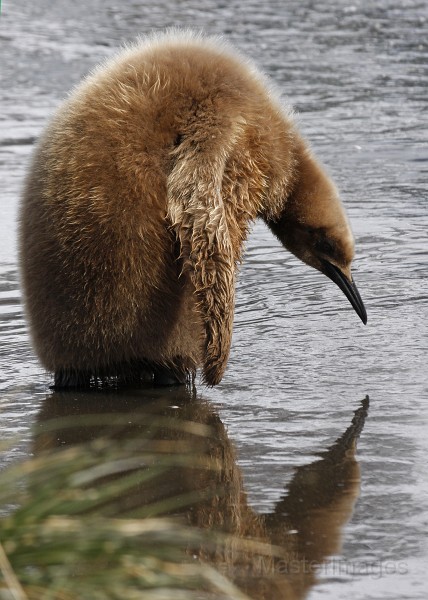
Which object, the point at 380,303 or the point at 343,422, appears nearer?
the point at 343,422

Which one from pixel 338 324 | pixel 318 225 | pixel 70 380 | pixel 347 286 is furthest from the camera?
pixel 338 324

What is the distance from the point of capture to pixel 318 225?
5500mm

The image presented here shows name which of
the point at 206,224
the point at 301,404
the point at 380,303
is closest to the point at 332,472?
the point at 301,404

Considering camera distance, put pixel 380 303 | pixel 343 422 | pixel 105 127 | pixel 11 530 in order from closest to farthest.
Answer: pixel 11 530
pixel 343 422
pixel 105 127
pixel 380 303

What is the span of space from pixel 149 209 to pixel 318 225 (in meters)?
0.90

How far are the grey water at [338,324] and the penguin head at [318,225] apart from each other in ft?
1.20

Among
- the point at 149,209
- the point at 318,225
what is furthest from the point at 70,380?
the point at 318,225

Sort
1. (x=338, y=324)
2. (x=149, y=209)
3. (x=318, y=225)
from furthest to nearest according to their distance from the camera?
(x=338, y=324)
(x=318, y=225)
(x=149, y=209)

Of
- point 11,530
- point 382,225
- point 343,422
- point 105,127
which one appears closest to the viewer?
point 11,530

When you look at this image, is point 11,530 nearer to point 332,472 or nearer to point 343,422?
point 332,472

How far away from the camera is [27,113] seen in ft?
36.2

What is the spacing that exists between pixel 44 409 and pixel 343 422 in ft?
4.29

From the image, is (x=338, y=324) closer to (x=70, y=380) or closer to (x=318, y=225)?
(x=318, y=225)

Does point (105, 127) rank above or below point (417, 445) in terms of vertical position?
above
